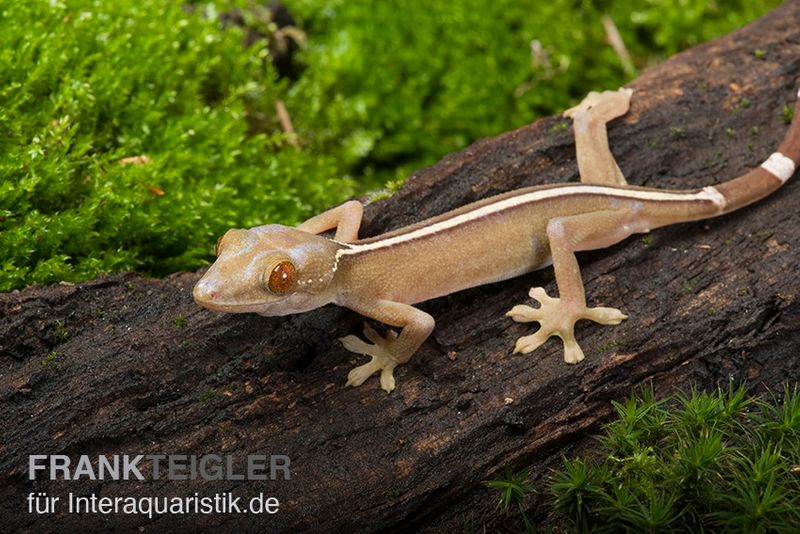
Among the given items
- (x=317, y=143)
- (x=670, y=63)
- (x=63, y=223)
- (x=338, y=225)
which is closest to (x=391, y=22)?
(x=317, y=143)

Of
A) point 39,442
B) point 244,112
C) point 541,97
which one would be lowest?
point 541,97

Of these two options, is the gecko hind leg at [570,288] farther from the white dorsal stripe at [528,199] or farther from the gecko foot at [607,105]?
the gecko foot at [607,105]

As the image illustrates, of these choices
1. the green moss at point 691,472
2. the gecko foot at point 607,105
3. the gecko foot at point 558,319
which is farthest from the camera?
the gecko foot at point 607,105

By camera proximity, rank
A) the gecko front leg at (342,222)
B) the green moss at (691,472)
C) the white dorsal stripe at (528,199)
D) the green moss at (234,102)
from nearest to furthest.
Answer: the green moss at (691,472) → the white dorsal stripe at (528,199) → the gecko front leg at (342,222) → the green moss at (234,102)

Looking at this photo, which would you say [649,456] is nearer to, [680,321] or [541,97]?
[680,321]

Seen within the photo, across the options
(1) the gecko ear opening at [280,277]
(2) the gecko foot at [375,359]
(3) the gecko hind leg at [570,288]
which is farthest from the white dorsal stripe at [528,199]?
(2) the gecko foot at [375,359]

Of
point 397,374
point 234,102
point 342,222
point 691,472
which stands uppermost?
point 234,102

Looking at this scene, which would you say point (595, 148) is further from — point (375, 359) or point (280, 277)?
point (280, 277)

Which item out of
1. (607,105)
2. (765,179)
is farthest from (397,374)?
(765,179)
